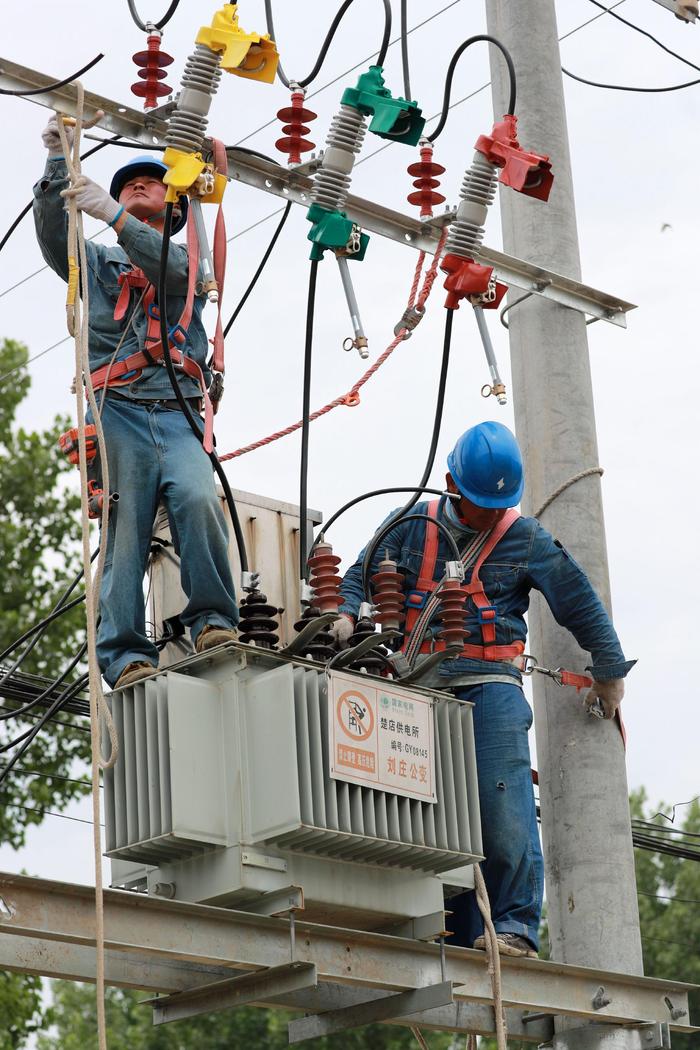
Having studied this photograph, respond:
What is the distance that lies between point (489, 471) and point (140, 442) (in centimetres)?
129

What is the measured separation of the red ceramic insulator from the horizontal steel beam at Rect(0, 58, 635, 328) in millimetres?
1241

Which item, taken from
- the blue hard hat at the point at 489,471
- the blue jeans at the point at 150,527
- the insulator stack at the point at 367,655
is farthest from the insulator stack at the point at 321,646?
the blue hard hat at the point at 489,471

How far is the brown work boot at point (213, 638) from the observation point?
525 cm

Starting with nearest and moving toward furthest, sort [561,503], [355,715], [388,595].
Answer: [355,715]
[388,595]
[561,503]

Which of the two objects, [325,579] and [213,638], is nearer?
[213,638]

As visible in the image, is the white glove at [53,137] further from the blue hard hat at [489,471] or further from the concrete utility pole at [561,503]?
the concrete utility pole at [561,503]

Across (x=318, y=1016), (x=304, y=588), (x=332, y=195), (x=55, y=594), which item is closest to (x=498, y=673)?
(x=304, y=588)

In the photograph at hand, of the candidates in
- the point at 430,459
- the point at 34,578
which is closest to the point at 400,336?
the point at 430,459

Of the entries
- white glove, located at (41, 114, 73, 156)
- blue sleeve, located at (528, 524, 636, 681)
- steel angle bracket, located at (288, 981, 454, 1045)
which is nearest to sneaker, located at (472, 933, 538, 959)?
steel angle bracket, located at (288, 981, 454, 1045)

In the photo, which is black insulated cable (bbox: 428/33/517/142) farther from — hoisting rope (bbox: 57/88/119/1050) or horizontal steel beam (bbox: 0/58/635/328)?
hoisting rope (bbox: 57/88/119/1050)

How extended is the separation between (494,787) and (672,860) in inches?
902

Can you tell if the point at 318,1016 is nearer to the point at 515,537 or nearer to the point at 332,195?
the point at 515,537

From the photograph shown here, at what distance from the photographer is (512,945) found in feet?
18.6

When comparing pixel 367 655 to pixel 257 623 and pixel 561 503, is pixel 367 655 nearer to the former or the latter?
pixel 257 623
